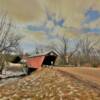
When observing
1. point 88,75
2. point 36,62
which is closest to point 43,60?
point 36,62

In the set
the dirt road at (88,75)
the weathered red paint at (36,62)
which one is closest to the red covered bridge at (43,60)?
the weathered red paint at (36,62)

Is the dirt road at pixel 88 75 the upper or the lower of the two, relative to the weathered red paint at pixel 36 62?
lower

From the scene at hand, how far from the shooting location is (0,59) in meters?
58.8

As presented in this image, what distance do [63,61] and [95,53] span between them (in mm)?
36945

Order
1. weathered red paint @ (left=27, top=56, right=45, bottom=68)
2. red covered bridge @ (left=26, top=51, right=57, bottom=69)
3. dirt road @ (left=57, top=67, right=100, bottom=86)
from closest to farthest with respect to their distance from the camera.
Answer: dirt road @ (left=57, top=67, right=100, bottom=86), weathered red paint @ (left=27, top=56, right=45, bottom=68), red covered bridge @ (left=26, top=51, right=57, bottom=69)

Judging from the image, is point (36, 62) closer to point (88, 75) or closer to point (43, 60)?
point (43, 60)

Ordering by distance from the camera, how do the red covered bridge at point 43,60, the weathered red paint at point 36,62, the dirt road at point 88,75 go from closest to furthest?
the dirt road at point 88,75, the weathered red paint at point 36,62, the red covered bridge at point 43,60

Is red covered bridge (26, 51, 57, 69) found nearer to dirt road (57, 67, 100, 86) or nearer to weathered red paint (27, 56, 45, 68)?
weathered red paint (27, 56, 45, 68)

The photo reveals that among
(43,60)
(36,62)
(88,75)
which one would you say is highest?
(43,60)

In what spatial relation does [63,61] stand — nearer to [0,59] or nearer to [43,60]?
[43,60]

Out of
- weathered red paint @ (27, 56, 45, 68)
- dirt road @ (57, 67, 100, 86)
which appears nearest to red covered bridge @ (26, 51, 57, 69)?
weathered red paint @ (27, 56, 45, 68)

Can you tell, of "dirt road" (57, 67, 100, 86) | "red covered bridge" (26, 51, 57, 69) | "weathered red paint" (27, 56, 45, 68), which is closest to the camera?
"dirt road" (57, 67, 100, 86)

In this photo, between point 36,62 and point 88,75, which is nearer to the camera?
point 88,75

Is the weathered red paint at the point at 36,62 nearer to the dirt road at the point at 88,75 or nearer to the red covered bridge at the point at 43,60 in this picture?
the red covered bridge at the point at 43,60
